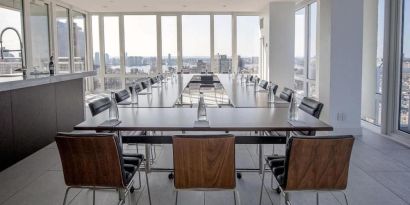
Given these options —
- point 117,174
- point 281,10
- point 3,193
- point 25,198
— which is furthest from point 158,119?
point 281,10

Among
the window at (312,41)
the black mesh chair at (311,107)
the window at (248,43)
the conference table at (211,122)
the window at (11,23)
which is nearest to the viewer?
the conference table at (211,122)

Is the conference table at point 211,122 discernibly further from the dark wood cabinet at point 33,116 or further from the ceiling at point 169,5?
the ceiling at point 169,5

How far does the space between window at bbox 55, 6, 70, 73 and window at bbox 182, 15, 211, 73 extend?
3.73 metres

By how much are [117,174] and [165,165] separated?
6.57 feet

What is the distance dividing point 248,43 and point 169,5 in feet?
11.1

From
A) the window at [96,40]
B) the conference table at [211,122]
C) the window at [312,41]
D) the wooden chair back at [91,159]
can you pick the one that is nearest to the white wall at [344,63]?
the conference table at [211,122]

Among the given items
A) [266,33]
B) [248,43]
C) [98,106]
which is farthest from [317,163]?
[248,43]

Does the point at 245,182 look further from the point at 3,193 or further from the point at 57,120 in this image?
the point at 57,120

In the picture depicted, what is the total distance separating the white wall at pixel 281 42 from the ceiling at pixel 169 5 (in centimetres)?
49

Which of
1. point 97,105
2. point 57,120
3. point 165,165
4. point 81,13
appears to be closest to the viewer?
point 97,105

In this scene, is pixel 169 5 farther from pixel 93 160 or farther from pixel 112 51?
pixel 93 160

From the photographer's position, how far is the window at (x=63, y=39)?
413 inches

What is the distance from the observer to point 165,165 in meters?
4.38

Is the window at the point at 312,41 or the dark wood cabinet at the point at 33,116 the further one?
the window at the point at 312,41
